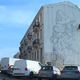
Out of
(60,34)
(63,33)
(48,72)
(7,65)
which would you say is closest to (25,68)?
(48,72)

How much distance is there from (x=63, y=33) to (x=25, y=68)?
72.9ft

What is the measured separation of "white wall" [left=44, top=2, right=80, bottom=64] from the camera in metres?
63.3

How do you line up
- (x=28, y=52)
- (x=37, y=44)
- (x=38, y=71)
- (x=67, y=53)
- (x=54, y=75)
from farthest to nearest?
1. (x=28, y=52)
2. (x=37, y=44)
3. (x=67, y=53)
4. (x=38, y=71)
5. (x=54, y=75)

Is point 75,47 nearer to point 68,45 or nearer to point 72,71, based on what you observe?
point 68,45

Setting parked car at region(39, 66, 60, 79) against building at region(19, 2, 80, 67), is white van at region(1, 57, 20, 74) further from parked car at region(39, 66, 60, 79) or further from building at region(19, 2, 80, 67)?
building at region(19, 2, 80, 67)

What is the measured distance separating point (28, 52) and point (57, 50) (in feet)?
62.9

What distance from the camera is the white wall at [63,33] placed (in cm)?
6334

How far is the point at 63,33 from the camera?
63.7m

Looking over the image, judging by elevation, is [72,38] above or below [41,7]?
below

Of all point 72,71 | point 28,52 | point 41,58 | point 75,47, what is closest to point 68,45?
point 75,47

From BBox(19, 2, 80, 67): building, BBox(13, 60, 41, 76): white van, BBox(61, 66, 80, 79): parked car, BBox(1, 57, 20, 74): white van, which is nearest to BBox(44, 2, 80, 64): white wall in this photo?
BBox(19, 2, 80, 67): building

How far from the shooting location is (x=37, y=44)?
6869cm

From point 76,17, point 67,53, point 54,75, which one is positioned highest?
point 76,17

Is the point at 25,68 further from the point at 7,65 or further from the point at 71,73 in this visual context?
the point at 7,65
